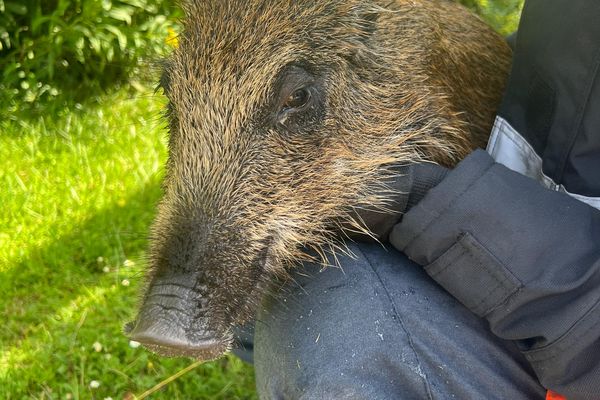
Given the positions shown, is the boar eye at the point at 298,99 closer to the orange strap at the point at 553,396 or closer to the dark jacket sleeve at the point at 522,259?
the dark jacket sleeve at the point at 522,259

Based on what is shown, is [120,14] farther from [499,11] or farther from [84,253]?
[499,11]

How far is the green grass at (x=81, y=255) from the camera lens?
3.55 m

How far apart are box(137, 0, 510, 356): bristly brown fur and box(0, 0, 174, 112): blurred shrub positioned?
2243 mm

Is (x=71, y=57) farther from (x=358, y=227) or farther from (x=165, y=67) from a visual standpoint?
(x=358, y=227)

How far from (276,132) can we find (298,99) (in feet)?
0.45

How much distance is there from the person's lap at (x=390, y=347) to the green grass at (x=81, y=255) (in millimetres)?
1353

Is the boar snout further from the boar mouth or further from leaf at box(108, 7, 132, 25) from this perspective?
leaf at box(108, 7, 132, 25)

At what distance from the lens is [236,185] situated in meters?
2.46

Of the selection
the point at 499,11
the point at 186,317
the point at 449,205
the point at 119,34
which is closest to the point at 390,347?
the point at 449,205

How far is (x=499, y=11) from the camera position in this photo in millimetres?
4672

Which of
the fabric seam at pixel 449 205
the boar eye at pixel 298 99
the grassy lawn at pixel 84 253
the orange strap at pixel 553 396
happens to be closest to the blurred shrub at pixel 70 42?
the grassy lawn at pixel 84 253

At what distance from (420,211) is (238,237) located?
23.8 inches

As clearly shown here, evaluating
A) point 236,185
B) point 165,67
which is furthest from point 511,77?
point 165,67

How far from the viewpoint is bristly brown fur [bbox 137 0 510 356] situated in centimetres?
239
